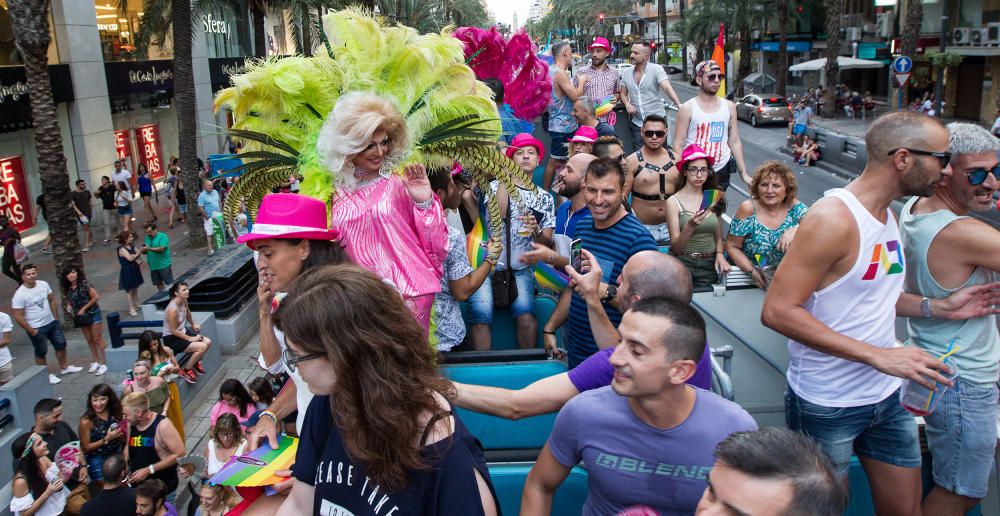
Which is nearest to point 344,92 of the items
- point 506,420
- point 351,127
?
point 351,127

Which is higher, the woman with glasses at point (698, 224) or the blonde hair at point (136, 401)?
the woman with glasses at point (698, 224)

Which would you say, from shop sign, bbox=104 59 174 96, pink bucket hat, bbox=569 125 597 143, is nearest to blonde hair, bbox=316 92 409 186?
pink bucket hat, bbox=569 125 597 143

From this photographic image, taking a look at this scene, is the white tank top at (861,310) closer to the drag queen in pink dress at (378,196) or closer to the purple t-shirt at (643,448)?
the purple t-shirt at (643,448)

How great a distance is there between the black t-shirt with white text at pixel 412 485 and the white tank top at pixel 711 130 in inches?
226

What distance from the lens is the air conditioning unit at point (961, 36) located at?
32.9 m

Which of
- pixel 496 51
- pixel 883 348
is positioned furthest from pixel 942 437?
pixel 496 51

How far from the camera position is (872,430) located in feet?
9.76

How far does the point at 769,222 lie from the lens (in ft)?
17.6

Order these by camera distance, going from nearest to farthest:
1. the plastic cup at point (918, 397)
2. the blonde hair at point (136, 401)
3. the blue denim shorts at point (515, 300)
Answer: the plastic cup at point (918, 397) → the blue denim shorts at point (515, 300) → the blonde hair at point (136, 401)

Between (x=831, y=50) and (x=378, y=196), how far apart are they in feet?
119

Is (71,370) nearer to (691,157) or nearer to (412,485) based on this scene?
(691,157)

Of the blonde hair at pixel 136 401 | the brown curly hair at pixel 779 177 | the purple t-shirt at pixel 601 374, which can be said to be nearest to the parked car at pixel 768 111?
the brown curly hair at pixel 779 177

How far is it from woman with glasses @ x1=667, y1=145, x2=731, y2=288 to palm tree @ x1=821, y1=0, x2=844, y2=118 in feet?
104

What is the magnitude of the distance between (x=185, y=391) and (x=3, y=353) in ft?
6.20
